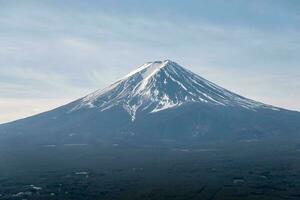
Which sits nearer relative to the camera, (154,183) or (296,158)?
(154,183)

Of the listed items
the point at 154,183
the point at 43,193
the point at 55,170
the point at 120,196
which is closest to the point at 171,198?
the point at 120,196

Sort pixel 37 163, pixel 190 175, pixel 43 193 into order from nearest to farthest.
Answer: pixel 43 193 < pixel 190 175 < pixel 37 163

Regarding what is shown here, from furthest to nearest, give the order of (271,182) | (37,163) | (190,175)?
1. (37,163)
2. (190,175)
3. (271,182)

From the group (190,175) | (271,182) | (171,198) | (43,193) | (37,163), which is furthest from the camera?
(37,163)

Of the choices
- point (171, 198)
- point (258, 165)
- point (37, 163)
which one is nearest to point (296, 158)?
point (258, 165)

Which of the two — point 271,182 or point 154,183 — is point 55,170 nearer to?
point 154,183

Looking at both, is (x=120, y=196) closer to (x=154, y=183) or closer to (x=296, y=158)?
(x=154, y=183)
